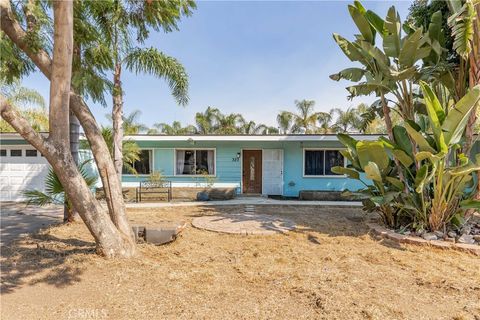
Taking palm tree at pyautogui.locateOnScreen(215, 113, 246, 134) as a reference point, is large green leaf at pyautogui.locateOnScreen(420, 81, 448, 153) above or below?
below

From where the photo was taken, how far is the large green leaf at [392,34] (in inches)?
214

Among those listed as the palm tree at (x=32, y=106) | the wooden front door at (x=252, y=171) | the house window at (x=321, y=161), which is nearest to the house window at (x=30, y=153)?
the palm tree at (x=32, y=106)

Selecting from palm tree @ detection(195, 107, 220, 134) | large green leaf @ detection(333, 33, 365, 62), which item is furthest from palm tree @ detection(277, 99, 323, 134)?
large green leaf @ detection(333, 33, 365, 62)

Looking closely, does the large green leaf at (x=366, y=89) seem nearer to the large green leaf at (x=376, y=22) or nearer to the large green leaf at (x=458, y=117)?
the large green leaf at (x=376, y=22)

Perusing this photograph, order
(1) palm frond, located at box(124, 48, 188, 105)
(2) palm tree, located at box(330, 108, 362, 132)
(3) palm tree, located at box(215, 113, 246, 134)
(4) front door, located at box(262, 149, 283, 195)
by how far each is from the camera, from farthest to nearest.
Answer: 1. (3) palm tree, located at box(215, 113, 246, 134)
2. (2) palm tree, located at box(330, 108, 362, 132)
3. (4) front door, located at box(262, 149, 283, 195)
4. (1) palm frond, located at box(124, 48, 188, 105)

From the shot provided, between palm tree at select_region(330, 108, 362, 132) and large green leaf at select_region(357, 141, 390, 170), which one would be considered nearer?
large green leaf at select_region(357, 141, 390, 170)

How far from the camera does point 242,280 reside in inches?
150

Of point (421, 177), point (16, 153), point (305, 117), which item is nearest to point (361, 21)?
point (421, 177)

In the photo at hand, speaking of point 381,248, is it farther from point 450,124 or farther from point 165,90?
point 165,90

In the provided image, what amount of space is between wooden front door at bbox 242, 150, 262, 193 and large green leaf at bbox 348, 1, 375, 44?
7.89 meters

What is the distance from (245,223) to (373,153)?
343 centimetres

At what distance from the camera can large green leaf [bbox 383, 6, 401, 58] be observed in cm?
543

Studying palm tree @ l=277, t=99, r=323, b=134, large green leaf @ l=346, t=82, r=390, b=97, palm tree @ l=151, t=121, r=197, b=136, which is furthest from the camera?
Result: palm tree @ l=151, t=121, r=197, b=136

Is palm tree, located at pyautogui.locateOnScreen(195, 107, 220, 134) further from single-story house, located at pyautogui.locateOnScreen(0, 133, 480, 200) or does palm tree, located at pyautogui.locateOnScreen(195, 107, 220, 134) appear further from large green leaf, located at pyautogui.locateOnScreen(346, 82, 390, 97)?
large green leaf, located at pyautogui.locateOnScreen(346, 82, 390, 97)
